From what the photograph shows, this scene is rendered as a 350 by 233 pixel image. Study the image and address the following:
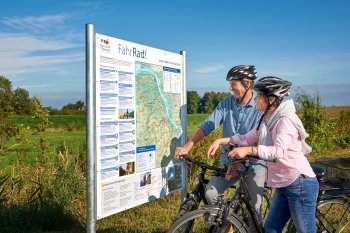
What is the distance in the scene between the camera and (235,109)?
4395 mm

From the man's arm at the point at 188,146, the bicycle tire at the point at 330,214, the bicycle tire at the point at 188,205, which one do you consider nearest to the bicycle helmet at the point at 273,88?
the man's arm at the point at 188,146

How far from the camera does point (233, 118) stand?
442 centimetres

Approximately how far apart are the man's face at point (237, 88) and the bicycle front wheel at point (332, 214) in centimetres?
136

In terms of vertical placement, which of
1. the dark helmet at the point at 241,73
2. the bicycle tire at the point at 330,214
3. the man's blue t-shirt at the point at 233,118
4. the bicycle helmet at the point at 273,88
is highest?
the dark helmet at the point at 241,73

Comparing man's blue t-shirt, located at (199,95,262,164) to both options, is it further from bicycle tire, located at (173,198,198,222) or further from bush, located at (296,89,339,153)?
bush, located at (296,89,339,153)

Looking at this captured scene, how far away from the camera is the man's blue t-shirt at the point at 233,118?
434cm

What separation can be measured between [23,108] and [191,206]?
7304 millimetres

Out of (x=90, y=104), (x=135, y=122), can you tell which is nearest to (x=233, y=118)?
(x=135, y=122)

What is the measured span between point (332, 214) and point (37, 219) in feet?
12.6

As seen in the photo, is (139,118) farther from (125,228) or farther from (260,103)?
(125,228)

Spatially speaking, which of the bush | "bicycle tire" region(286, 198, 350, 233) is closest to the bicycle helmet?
"bicycle tire" region(286, 198, 350, 233)

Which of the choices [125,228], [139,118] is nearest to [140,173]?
[139,118]

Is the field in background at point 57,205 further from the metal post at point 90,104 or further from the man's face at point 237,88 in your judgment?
the man's face at point 237,88

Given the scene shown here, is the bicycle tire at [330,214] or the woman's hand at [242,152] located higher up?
the woman's hand at [242,152]
